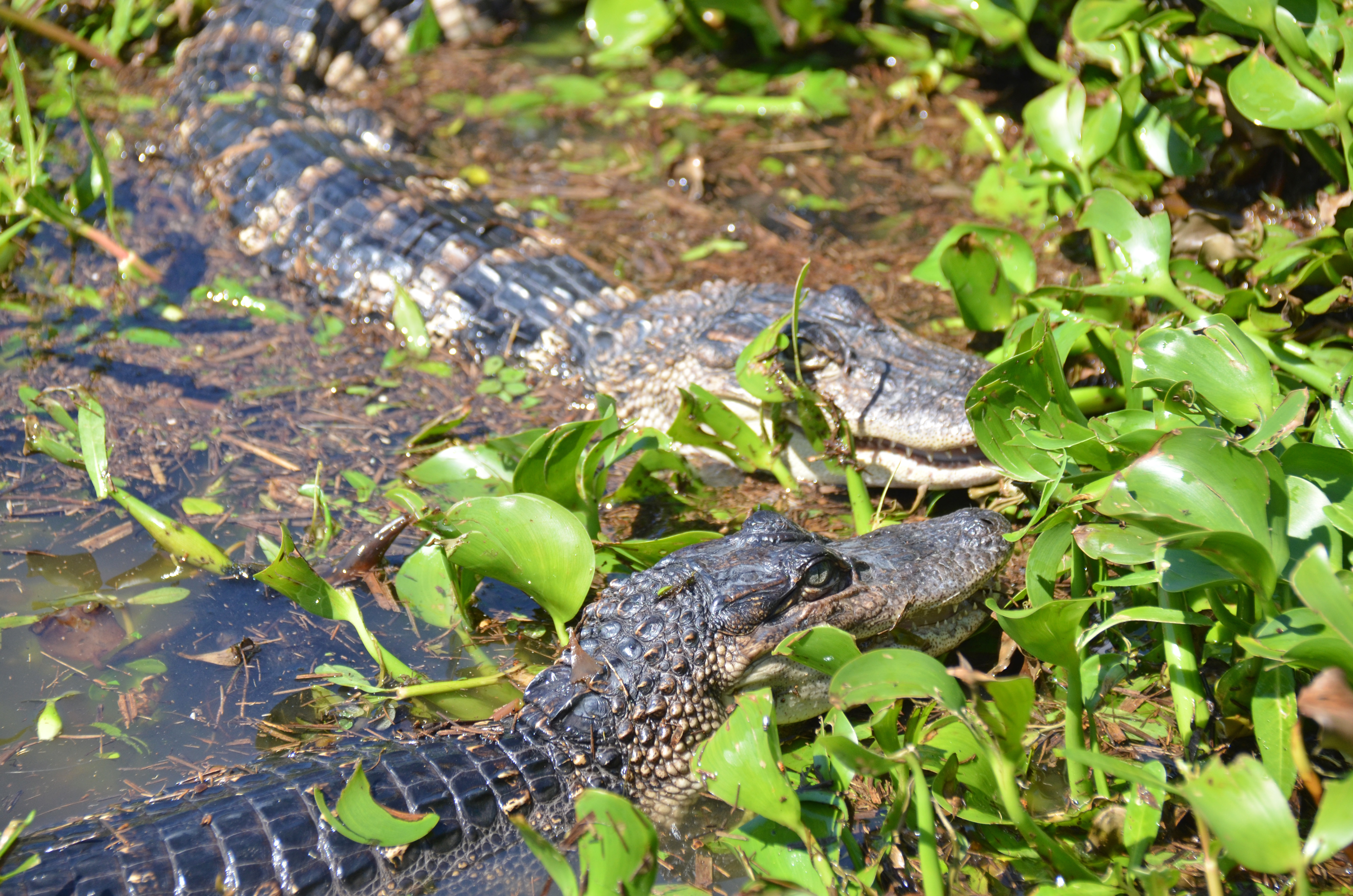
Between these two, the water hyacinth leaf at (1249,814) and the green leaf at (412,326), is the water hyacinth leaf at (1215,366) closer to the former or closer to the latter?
the water hyacinth leaf at (1249,814)

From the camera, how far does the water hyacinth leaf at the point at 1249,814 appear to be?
143 cm

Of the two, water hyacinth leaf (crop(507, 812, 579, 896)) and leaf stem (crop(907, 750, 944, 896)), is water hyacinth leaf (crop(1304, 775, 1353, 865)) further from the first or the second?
water hyacinth leaf (crop(507, 812, 579, 896))

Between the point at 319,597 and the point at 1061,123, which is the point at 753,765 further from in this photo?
the point at 1061,123

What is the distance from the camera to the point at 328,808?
6.70ft

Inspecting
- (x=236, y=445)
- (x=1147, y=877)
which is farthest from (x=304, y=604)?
(x=1147, y=877)

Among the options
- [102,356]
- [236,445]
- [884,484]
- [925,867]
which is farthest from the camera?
[102,356]

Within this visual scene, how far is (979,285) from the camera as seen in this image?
3275mm

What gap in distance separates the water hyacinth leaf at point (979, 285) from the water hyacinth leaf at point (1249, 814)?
2.02 m

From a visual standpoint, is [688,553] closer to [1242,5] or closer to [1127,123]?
[1242,5]

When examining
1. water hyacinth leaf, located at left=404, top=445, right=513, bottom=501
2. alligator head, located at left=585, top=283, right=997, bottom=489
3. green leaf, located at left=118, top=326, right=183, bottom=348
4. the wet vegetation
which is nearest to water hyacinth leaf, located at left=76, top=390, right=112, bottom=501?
the wet vegetation

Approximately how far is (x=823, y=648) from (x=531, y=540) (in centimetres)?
83

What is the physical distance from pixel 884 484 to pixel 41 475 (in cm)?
273

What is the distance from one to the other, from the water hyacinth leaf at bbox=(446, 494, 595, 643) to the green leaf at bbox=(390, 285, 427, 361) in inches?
70.0

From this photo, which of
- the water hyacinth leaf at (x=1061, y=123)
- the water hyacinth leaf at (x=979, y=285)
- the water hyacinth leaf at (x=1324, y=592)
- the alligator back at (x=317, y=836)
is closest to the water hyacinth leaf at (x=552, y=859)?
the alligator back at (x=317, y=836)
